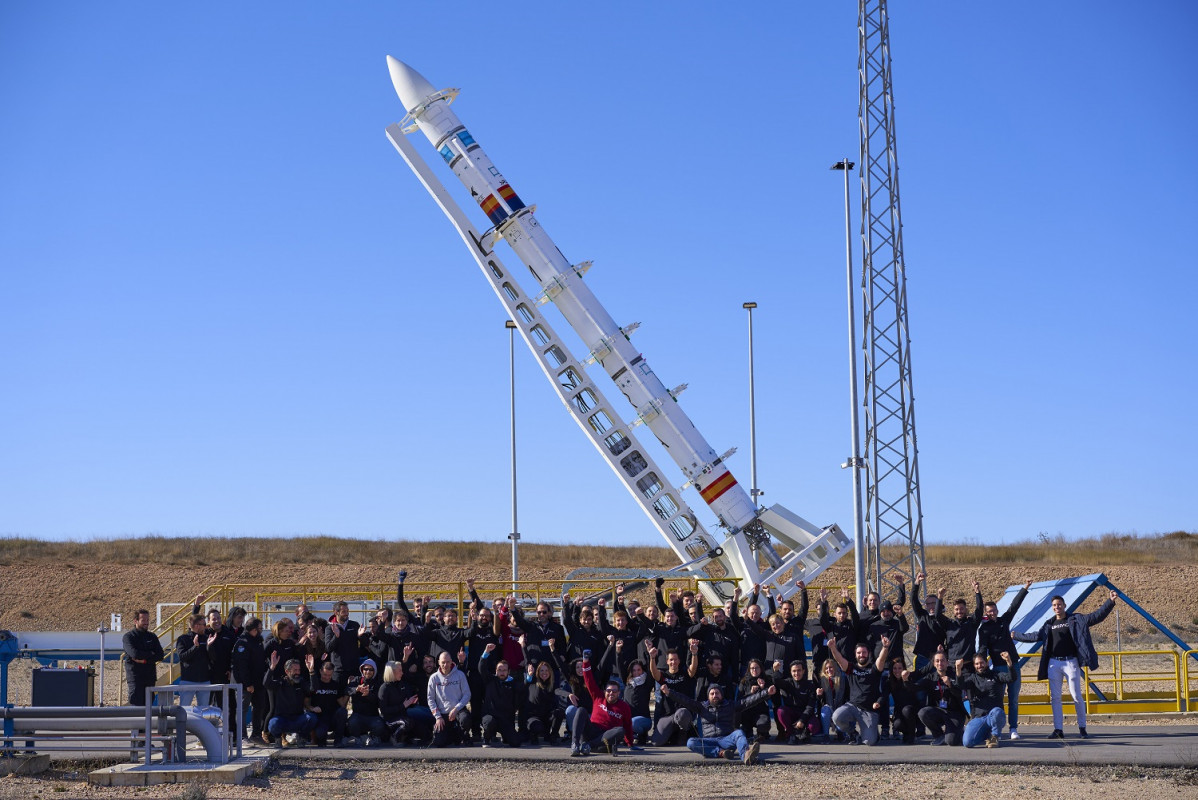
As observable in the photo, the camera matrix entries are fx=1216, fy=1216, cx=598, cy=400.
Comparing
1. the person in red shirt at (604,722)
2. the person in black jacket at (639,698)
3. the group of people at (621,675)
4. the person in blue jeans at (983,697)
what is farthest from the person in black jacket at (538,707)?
the person in blue jeans at (983,697)

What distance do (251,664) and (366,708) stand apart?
1403mm

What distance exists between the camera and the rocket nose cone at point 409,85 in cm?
2083

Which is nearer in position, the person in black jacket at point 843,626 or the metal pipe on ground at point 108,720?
the metal pipe on ground at point 108,720

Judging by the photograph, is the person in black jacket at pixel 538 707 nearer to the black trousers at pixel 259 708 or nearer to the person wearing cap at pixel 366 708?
the person wearing cap at pixel 366 708

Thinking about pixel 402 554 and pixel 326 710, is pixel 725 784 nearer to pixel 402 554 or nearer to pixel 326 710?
pixel 326 710

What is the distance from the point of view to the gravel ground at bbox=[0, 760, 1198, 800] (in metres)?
10.8

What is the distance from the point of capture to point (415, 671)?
14062 mm

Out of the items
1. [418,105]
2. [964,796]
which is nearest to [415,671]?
[964,796]

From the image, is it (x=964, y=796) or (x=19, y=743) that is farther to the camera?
(x=19, y=743)

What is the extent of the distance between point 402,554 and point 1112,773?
35081 mm

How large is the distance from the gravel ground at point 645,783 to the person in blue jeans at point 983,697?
1.40m

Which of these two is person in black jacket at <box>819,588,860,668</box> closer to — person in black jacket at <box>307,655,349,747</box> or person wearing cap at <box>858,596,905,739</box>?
person wearing cap at <box>858,596,905,739</box>

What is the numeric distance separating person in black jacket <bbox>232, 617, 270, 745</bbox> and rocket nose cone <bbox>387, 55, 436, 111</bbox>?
1035cm

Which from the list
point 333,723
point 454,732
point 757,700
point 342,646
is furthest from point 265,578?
point 757,700
